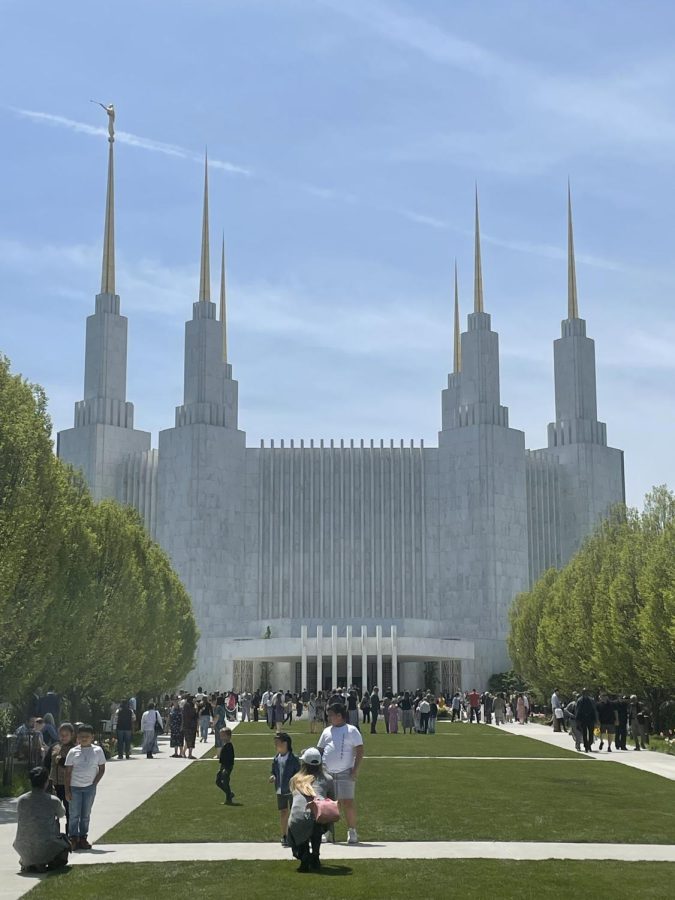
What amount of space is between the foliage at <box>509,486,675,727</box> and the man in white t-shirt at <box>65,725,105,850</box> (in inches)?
812

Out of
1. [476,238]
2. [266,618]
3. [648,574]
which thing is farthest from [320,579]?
[648,574]

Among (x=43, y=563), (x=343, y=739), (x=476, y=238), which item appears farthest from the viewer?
(x=476, y=238)

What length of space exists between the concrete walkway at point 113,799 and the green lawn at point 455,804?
31cm

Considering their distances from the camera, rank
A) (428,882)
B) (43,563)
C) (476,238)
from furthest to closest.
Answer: (476,238) < (43,563) < (428,882)

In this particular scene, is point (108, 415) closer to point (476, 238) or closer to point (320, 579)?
point (320, 579)

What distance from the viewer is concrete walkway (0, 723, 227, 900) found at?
474 inches

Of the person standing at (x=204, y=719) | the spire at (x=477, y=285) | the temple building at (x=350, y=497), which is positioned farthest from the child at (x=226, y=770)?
the spire at (x=477, y=285)

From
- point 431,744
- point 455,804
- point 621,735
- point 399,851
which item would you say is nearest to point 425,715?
point 431,744

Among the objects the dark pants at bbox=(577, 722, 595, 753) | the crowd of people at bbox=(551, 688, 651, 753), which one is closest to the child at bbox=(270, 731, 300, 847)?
the crowd of people at bbox=(551, 688, 651, 753)

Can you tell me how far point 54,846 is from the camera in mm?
12367

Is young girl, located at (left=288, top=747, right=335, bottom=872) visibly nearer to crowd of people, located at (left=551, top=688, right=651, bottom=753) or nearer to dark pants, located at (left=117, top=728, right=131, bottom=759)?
dark pants, located at (left=117, top=728, right=131, bottom=759)

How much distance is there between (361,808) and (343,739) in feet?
14.1

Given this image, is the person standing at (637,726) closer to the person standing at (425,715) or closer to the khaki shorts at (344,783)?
the person standing at (425,715)

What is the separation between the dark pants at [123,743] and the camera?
98.0ft
